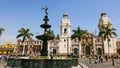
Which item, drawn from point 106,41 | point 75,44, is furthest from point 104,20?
point 75,44

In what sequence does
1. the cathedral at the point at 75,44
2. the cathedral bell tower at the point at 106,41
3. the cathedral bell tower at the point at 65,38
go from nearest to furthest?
the cathedral bell tower at the point at 106,41 → the cathedral at the point at 75,44 → the cathedral bell tower at the point at 65,38

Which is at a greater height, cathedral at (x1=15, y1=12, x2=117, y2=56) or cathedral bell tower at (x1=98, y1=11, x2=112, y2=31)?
cathedral bell tower at (x1=98, y1=11, x2=112, y2=31)

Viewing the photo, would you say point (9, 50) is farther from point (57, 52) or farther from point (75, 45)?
point (75, 45)

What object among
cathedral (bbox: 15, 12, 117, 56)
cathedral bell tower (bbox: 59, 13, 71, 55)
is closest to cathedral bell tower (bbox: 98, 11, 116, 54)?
cathedral (bbox: 15, 12, 117, 56)

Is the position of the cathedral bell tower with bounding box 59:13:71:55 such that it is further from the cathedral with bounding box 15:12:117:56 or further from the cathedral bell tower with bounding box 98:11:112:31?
the cathedral bell tower with bounding box 98:11:112:31

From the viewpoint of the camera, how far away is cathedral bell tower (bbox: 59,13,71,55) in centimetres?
6938

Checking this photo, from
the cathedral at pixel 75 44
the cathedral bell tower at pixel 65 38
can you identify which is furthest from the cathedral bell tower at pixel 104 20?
the cathedral bell tower at pixel 65 38

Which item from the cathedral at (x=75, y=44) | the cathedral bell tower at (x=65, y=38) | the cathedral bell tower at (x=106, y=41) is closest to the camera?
the cathedral bell tower at (x=106, y=41)

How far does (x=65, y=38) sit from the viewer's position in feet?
231

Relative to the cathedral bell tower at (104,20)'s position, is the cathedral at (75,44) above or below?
below

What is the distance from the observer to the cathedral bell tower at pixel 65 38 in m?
69.4

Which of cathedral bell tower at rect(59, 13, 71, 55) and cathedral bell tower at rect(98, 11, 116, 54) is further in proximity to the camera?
cathedral bell tower at rect(59, 13, 71, 55)

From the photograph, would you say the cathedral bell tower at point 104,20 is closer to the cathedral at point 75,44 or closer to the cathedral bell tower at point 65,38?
the cathedral at point 75,44

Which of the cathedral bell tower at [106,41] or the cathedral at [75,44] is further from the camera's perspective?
the cathedral at [75,44]
